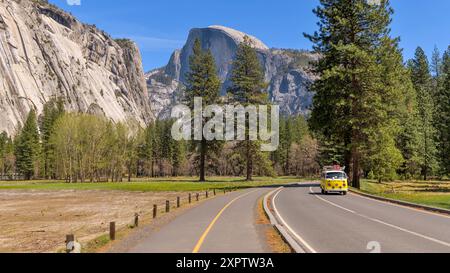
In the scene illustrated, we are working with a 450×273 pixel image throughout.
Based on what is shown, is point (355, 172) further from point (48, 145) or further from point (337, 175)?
point (48, 145)

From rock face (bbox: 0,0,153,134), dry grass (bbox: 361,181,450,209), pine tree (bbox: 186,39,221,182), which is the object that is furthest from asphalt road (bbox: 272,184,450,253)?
rock face (bbox: 0,0,153,134)

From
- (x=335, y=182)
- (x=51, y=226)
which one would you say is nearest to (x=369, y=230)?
(x=51, y=226)

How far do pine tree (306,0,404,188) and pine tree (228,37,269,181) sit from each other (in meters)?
22.9

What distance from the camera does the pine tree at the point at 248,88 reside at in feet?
226

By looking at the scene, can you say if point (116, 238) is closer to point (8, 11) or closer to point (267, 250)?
point (267, 250)

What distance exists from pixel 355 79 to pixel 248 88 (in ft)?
95.9

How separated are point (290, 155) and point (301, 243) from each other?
12747cm

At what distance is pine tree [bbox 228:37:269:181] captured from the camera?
226ft

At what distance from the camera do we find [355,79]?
4300 cm

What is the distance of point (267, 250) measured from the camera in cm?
1190

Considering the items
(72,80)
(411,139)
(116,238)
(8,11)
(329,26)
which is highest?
(8,11)

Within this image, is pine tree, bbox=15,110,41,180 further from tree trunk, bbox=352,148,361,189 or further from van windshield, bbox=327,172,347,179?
van windshield, bbox=327,172,347,179

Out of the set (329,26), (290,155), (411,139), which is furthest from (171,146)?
(329,26)
